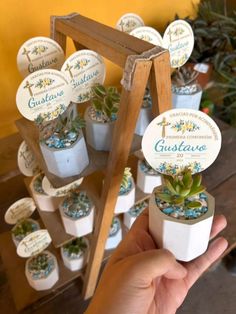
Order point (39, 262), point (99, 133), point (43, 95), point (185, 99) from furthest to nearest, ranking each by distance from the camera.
Answer: point (39, 262) < point (185, 99) < point (99, 133) < point (43, 95)

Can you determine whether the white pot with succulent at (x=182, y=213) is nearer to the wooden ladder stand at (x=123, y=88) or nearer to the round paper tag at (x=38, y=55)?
the wooden ladder stand at (x=123, y=88)

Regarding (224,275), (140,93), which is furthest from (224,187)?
(140,93)

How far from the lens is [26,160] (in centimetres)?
107

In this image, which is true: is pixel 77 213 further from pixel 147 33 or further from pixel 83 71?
pixel 147 33

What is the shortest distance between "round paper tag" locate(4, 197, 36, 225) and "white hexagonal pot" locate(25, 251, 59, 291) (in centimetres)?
18

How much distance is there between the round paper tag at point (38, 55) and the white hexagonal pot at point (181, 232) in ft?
1.70

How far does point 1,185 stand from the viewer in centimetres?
169

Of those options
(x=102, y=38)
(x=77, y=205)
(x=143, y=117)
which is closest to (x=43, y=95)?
(x=102, y=38)

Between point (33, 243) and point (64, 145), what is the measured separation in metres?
0.52

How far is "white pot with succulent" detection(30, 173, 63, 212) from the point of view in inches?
44.4

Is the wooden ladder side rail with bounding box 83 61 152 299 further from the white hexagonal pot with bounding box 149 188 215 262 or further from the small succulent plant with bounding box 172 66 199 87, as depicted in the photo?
the small succulent plant with bounding box 172 66 199 87

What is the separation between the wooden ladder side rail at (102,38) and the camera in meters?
0.74

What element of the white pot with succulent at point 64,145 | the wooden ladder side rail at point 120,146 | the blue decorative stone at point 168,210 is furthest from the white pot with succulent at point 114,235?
the blue decorative stone at point 168,210

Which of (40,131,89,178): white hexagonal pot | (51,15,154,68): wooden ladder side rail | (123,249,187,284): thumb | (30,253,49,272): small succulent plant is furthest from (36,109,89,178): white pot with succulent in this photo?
(30,253,49,272): small succulent plant
